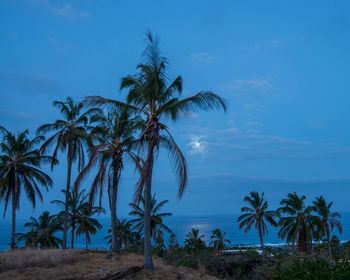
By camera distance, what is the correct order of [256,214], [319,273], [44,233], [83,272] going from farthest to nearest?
[256,214], [44,233], [83,272], [319,273]

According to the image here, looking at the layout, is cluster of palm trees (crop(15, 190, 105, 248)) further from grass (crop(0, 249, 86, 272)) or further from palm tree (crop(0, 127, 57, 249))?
grass (crop(0, 249, 86, 272))

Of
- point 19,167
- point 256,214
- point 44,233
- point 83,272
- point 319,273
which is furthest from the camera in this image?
point 256,214

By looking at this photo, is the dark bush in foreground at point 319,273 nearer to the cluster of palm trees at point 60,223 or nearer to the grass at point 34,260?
the grass at point 34,260

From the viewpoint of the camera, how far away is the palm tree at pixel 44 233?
36062 mm

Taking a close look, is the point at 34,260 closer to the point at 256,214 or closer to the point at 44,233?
the point at 44,233

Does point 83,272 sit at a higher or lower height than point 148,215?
lower

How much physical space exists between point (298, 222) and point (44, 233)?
33016mm

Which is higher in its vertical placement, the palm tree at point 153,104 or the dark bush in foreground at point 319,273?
the palm tree at point 153,104

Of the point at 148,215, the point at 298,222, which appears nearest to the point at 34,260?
the point at 148,215

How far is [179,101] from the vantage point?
40.8 feet

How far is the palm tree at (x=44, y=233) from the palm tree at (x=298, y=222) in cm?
2984

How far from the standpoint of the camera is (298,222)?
3881cm

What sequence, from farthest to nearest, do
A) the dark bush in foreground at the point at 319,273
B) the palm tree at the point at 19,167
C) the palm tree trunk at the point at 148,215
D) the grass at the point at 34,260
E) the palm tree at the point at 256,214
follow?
the palm tree at the point at 256,214 < the palm tree at the point at 19,167 < the palm tree trunk at the point at 148,215 < the grass at the point at 34,260 < the dark bush in foreground at the point at 319,273

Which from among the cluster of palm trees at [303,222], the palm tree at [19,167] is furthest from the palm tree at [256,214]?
the palm tree at [19,167]
